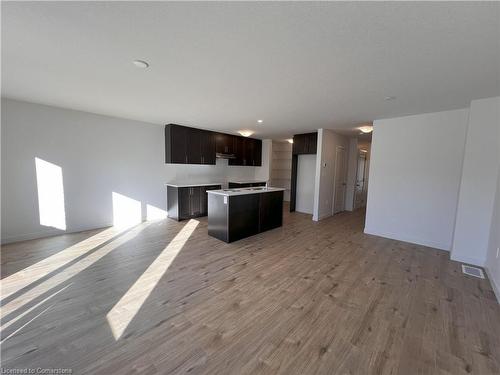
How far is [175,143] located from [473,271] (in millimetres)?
6135

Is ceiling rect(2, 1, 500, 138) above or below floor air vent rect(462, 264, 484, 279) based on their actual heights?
above

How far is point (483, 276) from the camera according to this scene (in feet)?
9.27

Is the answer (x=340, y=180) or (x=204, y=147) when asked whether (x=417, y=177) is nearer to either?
(x=340, y=180)

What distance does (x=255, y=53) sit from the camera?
1891mm

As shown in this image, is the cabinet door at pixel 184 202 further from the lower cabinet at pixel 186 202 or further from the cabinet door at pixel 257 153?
the cabinet door at pixel 257 153

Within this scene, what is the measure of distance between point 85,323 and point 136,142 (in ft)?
13.3

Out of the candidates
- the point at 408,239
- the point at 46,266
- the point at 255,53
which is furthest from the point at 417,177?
the point at 46,266

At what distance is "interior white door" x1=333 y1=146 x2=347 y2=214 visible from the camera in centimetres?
629

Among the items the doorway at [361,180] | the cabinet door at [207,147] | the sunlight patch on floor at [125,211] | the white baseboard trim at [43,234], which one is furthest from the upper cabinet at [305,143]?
the white baseboard trim at [43,234]

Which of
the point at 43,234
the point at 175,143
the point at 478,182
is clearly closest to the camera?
the point at 478,182

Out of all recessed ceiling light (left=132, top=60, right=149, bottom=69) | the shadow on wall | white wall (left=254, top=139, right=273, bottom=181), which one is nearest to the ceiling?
recessed ceiling light (left=132, top=60, right=149, bottom=69)

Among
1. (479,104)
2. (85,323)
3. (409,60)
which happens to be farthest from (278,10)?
(479,104)

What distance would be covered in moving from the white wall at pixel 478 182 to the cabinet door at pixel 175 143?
562 centimetres

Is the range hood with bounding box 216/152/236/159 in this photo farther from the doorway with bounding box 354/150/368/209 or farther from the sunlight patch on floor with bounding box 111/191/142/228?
the doorway with bounding box 354/150/368/209
